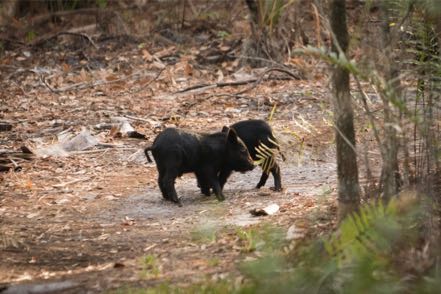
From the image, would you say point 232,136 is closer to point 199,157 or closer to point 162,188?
point 199,157

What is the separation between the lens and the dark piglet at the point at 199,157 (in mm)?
9867

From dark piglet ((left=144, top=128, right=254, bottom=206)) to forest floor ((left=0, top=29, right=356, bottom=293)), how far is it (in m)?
0.24

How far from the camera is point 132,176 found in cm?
1113

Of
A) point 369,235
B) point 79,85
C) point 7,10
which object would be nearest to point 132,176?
point 79,85

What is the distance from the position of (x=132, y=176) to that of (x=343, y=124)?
5633mm

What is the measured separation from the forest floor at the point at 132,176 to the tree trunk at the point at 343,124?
0.52 meters

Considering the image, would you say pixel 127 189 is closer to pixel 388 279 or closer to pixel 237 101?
pixel 237 101

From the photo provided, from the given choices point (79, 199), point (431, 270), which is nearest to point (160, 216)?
point (79, 199)

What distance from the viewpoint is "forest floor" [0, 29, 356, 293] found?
264 inches

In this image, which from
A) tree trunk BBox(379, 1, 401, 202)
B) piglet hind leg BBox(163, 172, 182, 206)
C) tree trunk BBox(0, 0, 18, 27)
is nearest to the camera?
tree trunk BBox(379, 1, 401, 202)

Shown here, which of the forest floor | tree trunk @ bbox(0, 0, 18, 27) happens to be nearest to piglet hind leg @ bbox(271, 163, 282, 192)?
the forest floor

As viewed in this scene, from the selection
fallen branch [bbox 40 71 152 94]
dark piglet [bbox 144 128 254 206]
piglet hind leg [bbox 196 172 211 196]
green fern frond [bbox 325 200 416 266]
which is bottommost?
piglet hind leg [bbox 196 172 211 196]

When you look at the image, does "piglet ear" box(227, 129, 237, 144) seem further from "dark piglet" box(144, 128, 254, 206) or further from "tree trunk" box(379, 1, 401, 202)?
"tree trunk" box(379, 1, 401, 202)

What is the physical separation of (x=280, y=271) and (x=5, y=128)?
9960 millimetres
